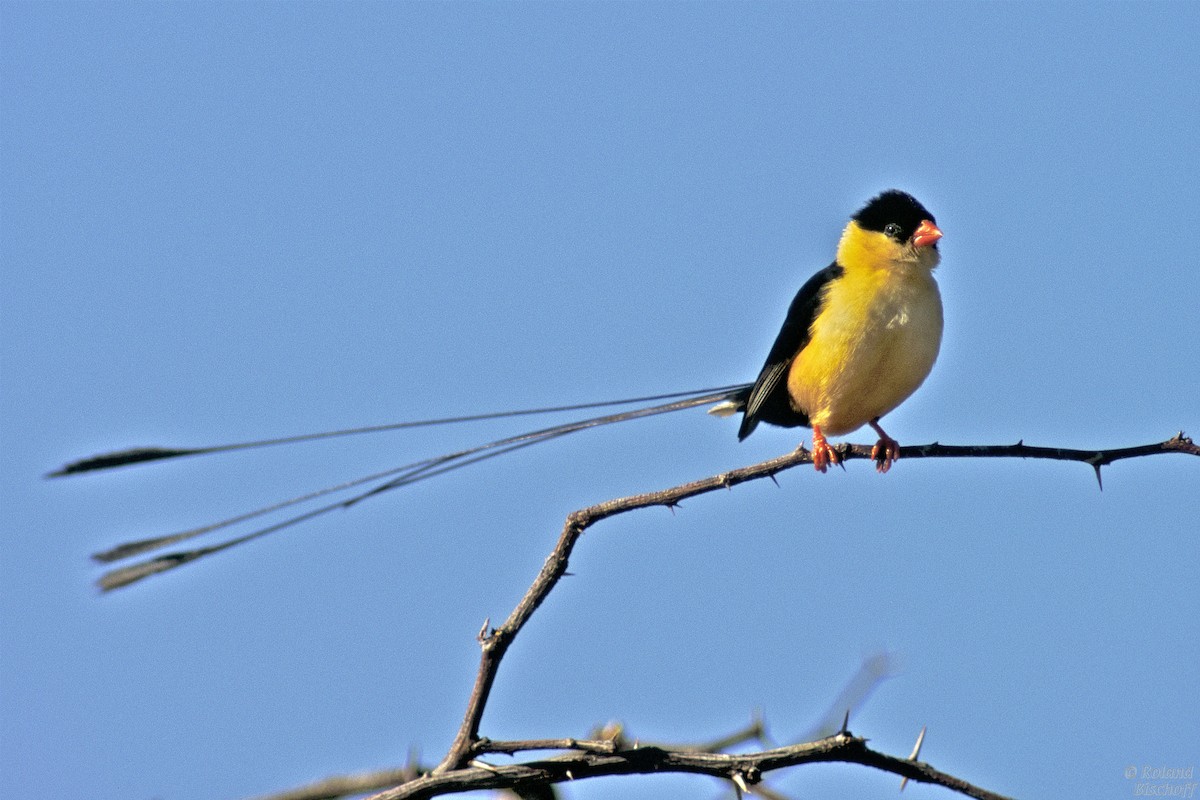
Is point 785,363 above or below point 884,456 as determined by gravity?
above

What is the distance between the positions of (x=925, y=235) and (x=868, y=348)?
0.87m

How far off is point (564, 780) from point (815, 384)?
3294mm

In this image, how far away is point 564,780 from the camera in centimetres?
252

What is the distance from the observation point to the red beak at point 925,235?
5.84 m

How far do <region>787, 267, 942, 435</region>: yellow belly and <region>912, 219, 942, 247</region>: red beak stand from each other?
0.22m

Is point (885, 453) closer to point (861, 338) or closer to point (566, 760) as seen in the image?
point (861, 338)

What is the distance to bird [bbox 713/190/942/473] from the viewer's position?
5340 mm

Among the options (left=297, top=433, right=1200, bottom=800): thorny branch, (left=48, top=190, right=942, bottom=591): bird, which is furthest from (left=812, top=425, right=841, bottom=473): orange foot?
(left=297, top=433, right=1200, bottom=800): thorny branch

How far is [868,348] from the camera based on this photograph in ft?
17.4

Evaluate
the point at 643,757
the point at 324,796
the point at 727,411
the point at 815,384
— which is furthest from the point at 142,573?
the point at 727,411

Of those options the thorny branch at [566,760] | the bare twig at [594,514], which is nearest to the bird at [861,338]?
the bare twig at [594,514]

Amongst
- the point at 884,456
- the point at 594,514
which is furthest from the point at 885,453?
the point at 594,514

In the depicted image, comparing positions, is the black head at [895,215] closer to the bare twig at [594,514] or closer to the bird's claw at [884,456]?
the bird's claw at [884,456]

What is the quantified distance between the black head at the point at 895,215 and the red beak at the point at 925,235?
1.2 inches
